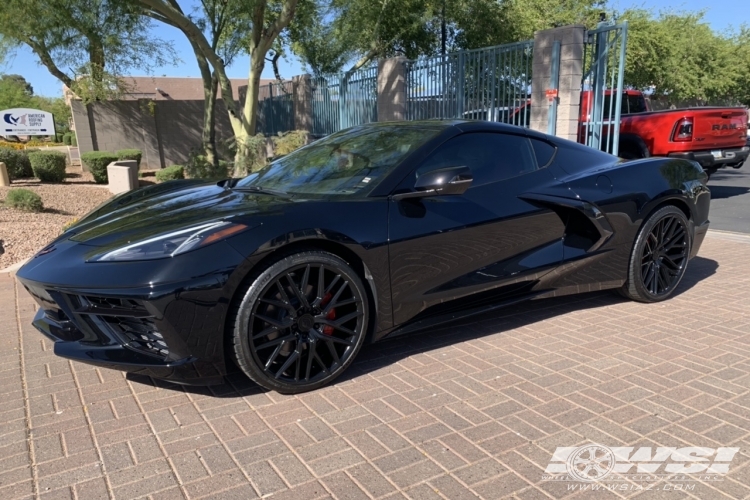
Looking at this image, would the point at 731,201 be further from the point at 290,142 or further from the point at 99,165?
the point at 99,165

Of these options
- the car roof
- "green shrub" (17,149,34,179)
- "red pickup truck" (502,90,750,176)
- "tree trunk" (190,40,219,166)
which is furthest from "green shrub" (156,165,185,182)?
the car roof

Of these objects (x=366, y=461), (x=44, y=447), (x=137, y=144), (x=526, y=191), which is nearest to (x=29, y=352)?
(x=44, y=447)

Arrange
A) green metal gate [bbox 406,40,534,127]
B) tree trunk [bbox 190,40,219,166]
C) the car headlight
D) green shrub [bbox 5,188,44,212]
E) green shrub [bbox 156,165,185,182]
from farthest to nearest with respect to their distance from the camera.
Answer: tree trunk [bbox 190,40,219,166], green shrub [bbox 156,165,185,182], green metal gate [bbox 406,40,534,127], green shrub [bbox 5,188,44,212], the car headlight

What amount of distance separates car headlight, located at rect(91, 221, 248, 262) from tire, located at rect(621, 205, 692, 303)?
→ 122 inches

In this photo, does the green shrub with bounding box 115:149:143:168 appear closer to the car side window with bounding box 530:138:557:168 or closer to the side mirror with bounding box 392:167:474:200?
the car side window with bounding box 530:138:557:168

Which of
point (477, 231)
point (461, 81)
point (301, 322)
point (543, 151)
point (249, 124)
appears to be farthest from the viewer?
point (249, 124)

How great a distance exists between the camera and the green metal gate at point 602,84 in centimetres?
809

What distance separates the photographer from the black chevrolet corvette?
9.24ft

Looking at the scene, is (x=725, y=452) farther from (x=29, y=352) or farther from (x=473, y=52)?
(x=473, y=52)

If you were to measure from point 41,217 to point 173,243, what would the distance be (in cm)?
711

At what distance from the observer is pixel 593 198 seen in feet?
13.7

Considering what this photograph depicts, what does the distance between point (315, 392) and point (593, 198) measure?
2413 mm

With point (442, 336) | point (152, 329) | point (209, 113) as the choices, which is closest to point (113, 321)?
point (152, 329)

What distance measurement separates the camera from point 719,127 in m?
9.23
